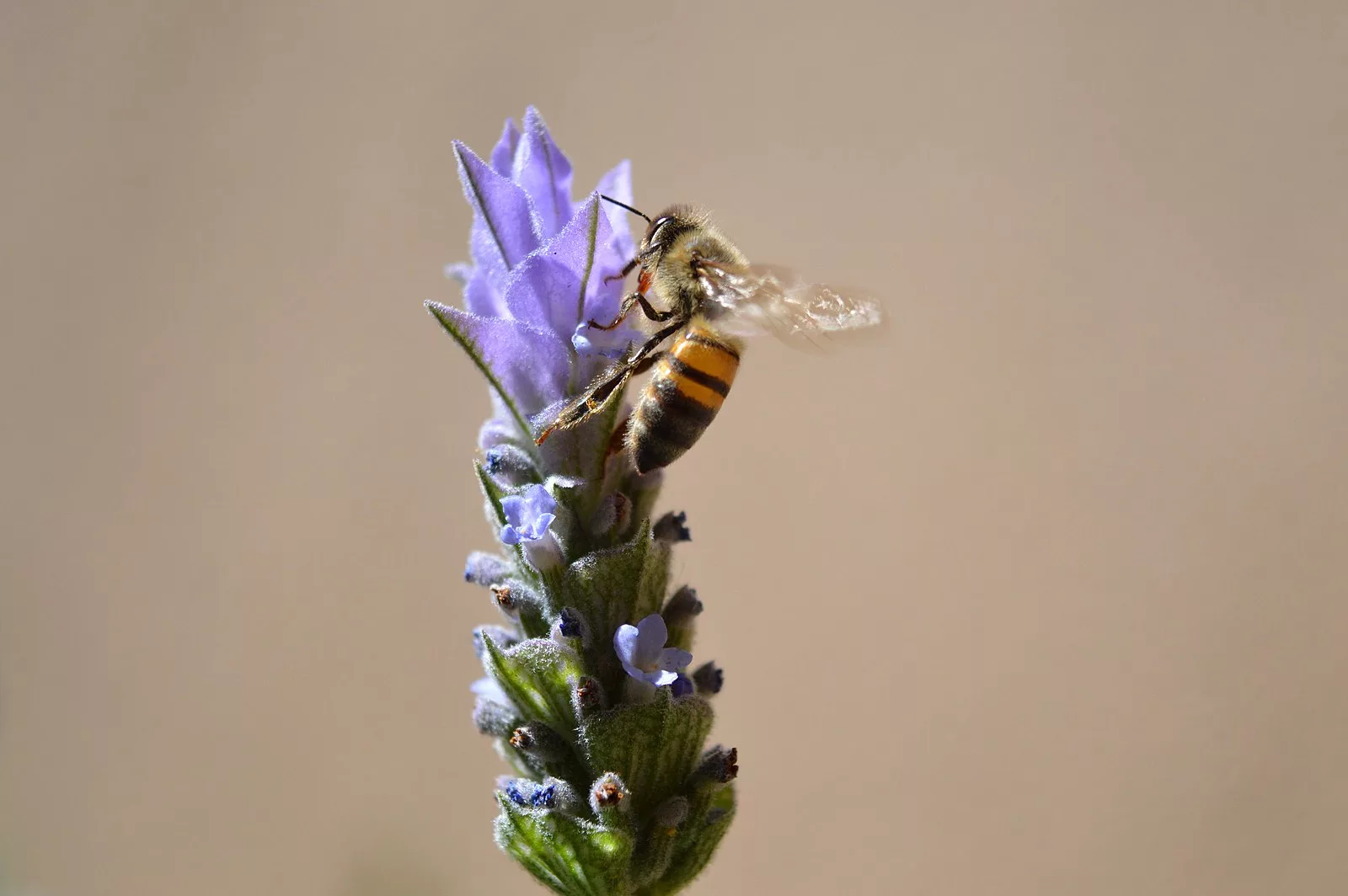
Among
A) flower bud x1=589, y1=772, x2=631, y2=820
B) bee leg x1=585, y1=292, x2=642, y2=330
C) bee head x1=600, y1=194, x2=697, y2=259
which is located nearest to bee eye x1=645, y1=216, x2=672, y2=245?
bee head x1=600, y1=194, x2=697, y2=259

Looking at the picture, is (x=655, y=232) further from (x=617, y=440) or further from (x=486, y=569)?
(x=486, y=569)

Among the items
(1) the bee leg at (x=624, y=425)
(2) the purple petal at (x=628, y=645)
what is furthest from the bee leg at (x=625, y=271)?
(2) the purple petal at (x=628, y=645)

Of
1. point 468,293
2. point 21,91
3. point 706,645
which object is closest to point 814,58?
point 706,645

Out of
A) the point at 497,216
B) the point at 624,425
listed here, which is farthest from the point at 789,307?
the point at 497,216

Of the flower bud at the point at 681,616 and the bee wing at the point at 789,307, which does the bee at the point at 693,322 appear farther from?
the flower bud at the point at 681,616

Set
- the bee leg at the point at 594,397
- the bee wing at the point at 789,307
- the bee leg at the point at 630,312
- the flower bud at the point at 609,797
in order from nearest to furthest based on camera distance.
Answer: the flower bud at the point at 609,797 < the bee leg at the point at 594,397 < the bee leg at the point at 630,312 < the bee wing at the point at 789,307

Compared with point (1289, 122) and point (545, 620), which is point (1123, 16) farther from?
point (545, 620)

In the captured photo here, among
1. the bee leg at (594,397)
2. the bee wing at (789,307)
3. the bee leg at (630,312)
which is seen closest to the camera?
the bee leg at (594,397)
